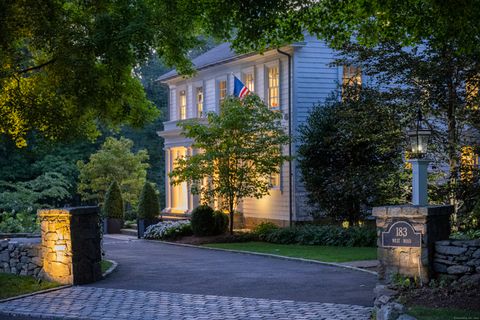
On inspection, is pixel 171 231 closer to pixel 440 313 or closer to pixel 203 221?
pixel 203 221

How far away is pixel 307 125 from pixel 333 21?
13.6 meters

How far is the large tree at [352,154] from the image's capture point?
2197 centimetres

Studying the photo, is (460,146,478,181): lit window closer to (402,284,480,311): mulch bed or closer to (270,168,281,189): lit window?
→ (270,168,281,189): lit window

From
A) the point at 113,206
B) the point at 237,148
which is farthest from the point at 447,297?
the point at 113,206

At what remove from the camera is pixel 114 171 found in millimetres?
40906

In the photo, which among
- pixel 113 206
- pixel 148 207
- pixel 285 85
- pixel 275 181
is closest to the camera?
pixel 285 85

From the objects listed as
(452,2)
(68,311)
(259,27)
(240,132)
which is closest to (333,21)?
(259,27)

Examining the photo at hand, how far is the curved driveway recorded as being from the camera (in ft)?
45.1

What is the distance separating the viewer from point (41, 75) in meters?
20.3

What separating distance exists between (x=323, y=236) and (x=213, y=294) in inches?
451

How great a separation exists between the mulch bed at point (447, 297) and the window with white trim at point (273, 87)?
1942cm

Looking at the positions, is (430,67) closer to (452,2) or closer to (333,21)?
(333,21)

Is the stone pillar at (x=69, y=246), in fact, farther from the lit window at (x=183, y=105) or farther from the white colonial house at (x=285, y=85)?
the lit window at (x=183, y=105)

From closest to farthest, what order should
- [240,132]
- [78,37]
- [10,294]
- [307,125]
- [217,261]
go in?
[10,294] < [78,37] < [217,261] < [240,132] < [307,125]
